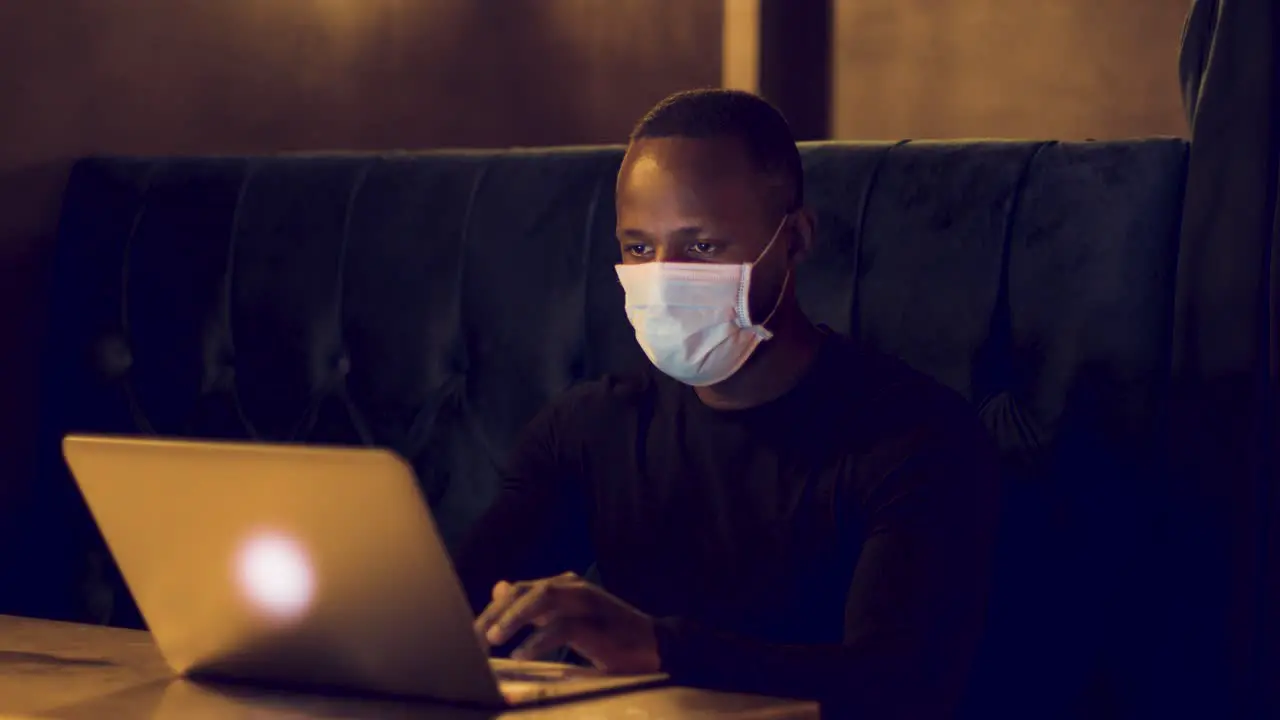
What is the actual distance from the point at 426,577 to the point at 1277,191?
96 centimetres

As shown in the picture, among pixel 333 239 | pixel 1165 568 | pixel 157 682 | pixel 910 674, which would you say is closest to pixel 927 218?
pixel 1165 568

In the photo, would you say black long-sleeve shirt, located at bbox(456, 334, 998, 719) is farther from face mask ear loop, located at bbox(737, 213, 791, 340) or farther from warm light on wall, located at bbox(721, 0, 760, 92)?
warm light on wall, located at bbox(721, 0, 760, 92)

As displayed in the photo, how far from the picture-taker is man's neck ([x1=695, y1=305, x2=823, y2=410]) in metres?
1.68

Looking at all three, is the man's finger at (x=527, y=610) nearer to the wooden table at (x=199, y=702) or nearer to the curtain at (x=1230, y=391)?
the wooden table at (x=199, y=702)

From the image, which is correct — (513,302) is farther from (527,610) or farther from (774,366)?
(527,610)

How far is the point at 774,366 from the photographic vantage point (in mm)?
1682

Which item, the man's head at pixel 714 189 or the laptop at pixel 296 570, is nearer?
the laptop at pixel 296 570

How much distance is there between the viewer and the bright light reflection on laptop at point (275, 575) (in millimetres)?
1101

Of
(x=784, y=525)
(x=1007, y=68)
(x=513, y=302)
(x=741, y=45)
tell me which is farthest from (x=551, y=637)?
(x=1007, y=68)

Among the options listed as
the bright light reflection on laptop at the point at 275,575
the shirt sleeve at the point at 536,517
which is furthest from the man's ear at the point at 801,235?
the bright light reflection on laptop at the point at 275,575

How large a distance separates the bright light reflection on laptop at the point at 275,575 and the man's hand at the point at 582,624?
0.15 meters

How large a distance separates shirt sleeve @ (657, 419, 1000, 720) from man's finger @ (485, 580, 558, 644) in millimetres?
86

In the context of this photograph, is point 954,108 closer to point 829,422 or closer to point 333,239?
point 333,239

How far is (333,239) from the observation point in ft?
7.18
